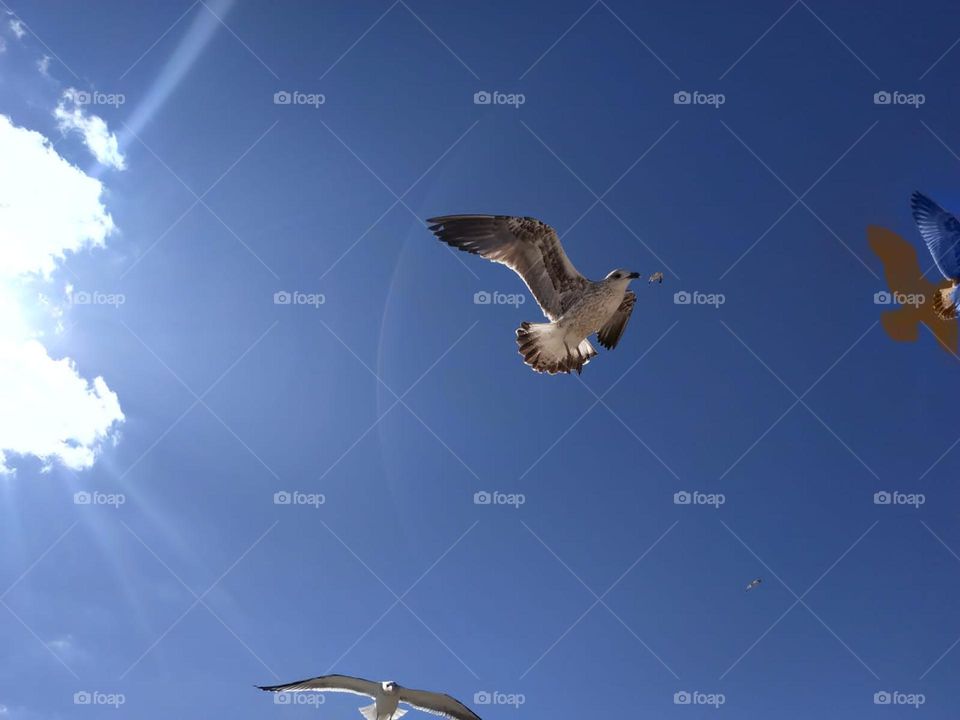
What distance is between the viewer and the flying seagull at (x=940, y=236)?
837 cm

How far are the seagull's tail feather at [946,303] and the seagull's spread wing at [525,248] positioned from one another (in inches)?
148

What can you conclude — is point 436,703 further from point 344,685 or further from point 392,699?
point 344,685

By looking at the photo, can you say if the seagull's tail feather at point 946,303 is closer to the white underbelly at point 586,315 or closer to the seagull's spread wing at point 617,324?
the seagull's spread wing at point 617,324

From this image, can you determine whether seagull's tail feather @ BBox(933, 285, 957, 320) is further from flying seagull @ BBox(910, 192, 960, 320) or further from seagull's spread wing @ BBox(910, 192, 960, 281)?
seagull's spread wing @ BBox(910, 192, 960, 281)

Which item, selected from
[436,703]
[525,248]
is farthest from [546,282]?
[436,703]

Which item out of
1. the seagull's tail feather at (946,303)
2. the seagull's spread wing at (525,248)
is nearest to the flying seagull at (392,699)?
the seagull's spread wing at (525,248)

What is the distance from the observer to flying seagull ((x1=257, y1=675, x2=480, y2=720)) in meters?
8.24

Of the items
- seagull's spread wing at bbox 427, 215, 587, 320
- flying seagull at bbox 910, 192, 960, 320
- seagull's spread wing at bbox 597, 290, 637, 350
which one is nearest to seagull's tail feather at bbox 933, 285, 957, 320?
flying seagull at bbox 910, 192, 960, 320

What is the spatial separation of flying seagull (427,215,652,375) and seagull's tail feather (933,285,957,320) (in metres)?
3.36

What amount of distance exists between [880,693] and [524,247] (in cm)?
561

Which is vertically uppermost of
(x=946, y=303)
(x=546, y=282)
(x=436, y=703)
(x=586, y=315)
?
(x=946, y=303)

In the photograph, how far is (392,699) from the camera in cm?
828

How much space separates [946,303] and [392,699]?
20.9 feet

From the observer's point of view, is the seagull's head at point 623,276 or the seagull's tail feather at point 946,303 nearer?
the seagull's head at point 623,276
